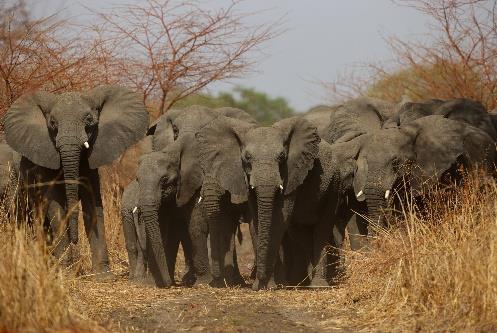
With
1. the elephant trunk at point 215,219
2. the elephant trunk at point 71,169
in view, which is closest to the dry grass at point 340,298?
the elephant trunk at point 215,219

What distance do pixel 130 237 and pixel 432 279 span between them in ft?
20.7

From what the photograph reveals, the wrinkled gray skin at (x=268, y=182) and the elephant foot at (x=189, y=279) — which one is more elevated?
the wrinkled gray skin at (x=268, y=182)

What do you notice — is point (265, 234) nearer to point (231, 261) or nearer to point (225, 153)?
point (225, 153)

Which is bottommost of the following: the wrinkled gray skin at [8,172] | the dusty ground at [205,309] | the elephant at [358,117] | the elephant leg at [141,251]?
the dusty ground at [205,309]

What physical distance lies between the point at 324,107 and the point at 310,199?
286 inches

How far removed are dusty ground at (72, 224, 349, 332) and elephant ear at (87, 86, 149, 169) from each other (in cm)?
209

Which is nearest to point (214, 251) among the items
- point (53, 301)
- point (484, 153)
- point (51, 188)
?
point (51, 188)

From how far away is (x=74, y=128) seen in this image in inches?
567

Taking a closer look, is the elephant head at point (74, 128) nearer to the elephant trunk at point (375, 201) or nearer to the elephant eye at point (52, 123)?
the elephant eye at point (52, 123)

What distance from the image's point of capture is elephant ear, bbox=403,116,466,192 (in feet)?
46.4

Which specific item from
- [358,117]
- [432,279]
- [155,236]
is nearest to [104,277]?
[155,236]

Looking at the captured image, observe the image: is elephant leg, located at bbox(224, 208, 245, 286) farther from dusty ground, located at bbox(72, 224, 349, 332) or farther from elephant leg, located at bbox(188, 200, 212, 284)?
dusty ground, located at bbox(72, 224, 349, 332)

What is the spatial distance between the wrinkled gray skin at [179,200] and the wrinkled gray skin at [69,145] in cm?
73

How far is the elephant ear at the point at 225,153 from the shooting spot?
44.6 ft
